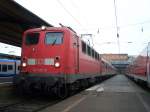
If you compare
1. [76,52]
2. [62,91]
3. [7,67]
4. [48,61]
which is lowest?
[62,91]

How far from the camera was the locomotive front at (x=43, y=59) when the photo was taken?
1477cm

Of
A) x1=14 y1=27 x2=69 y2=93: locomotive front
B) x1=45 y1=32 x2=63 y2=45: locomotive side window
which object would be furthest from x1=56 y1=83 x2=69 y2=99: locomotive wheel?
x1=45 y1=32 x2=63 y2=45: locomotive side window

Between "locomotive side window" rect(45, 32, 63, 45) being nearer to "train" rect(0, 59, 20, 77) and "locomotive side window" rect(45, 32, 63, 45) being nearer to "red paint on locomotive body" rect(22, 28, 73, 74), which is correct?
"red paint on locomotive body" rect(22, 28, 73, 74)

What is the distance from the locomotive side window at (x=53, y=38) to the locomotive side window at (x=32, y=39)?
0.51m

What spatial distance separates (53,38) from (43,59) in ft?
3.71

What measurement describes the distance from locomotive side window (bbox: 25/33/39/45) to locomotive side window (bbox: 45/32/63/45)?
507mm

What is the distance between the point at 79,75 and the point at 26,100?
12.9ft

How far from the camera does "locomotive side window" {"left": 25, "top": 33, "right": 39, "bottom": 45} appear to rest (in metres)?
16.0

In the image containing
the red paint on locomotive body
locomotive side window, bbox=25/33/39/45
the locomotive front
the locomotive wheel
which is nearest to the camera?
the locomotive front

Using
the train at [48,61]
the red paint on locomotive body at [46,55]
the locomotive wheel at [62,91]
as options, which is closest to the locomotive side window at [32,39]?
the train at [48,61]

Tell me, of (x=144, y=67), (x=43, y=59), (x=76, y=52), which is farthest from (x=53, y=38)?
(x=144, y=67)

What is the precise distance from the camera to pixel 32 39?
16.1 meters

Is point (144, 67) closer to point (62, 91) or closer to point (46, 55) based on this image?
point (62, 91)

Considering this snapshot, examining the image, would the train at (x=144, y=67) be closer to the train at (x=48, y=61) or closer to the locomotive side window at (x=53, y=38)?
the train at (x=48, y=61)
